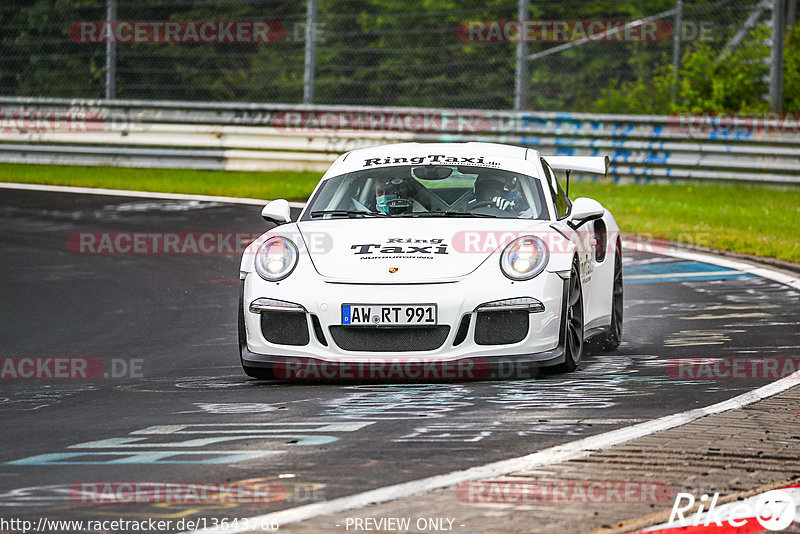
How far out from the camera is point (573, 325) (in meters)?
7.23

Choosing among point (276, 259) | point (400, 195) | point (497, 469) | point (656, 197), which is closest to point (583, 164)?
point (400, 195)

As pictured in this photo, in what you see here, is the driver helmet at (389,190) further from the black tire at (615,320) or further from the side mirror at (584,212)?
the black tire at (615,320)

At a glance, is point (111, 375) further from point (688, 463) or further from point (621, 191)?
point (621, 191)

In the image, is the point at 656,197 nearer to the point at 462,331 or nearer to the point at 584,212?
the point at 584,212

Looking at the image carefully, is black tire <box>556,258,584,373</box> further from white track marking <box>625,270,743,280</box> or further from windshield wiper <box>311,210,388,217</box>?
white track marking <box>625,270,743,280</box>

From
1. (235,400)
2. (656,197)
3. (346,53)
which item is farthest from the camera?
(346,53)

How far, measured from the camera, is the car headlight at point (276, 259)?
709cm

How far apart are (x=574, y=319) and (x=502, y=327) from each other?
583 mm

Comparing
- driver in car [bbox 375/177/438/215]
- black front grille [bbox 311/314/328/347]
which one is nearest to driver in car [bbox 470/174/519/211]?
driver in car [bbox 375/177/438/215]

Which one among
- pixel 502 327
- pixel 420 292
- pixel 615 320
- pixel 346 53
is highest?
pixel 346 53

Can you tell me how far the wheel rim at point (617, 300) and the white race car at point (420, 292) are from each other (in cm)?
72

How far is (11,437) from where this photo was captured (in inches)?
225

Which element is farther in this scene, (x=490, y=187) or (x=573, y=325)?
(x=490, y=187)

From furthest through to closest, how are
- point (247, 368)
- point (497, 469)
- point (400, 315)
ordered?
point (247, 368) < point (400, 315) < point (497, 469)
